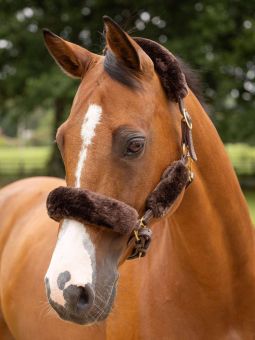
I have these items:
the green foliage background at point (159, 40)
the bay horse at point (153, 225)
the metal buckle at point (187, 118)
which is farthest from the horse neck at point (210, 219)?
the green foliage background at point (159, 40)

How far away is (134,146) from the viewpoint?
2.06 meters

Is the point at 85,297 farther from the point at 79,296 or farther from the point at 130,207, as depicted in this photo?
the point at 130,207

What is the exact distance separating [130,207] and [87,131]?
35 cm

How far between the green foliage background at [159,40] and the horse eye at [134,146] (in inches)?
517

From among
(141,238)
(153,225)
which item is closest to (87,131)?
(141,238)

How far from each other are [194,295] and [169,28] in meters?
16.1

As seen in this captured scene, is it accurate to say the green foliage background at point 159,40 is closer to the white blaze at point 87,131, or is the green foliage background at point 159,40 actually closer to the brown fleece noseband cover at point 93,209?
the white blaze at point 87,131

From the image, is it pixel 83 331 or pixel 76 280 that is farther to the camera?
pixel 83 331

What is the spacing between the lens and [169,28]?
1761 centimetres

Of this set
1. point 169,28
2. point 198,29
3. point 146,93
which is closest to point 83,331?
point 146,93

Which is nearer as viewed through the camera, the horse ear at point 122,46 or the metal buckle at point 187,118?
the horse ear at point 122,46

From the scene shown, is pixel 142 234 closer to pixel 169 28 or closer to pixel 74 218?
pixel 74 218

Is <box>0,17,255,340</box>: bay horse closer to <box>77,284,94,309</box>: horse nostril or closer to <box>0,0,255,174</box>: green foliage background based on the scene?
<box>77,284,94,309</box>: horse nostril

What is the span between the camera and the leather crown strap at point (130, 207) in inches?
78.1
